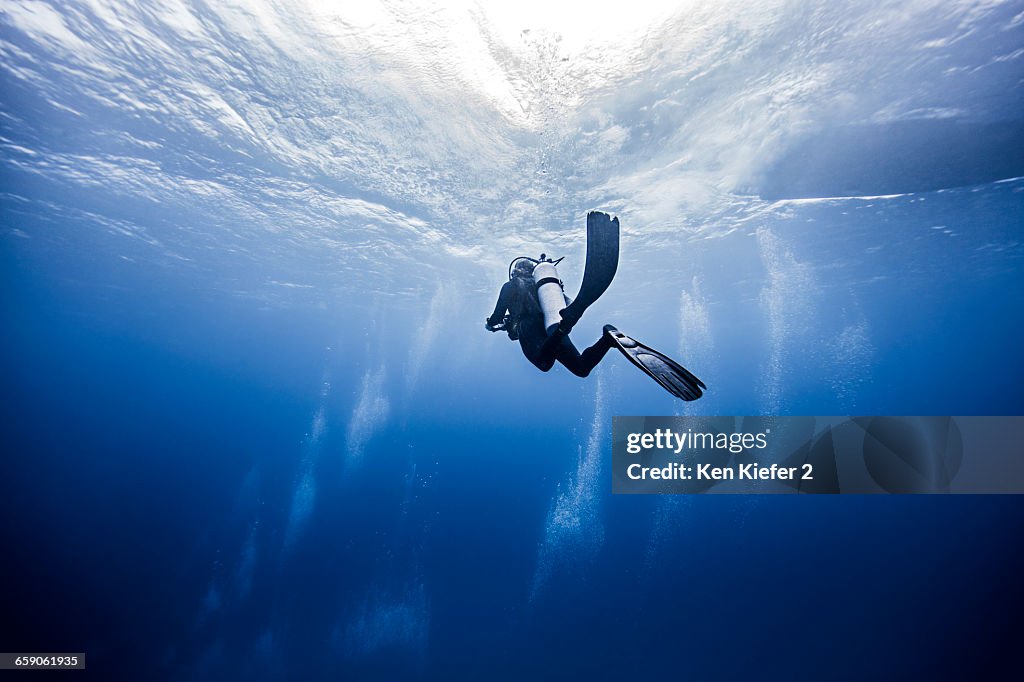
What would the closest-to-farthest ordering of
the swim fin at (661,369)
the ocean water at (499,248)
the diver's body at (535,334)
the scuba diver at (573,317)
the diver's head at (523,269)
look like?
the swim fin at (661,369), the scuba diver at (573,317), the diver's body at (535,334), the diver's head at (523,269), the ocean water at (499,248)

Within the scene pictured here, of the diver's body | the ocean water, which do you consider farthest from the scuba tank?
the ocean water

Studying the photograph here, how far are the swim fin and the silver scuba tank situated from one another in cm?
54

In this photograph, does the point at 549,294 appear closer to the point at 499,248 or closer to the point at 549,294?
the point at 549,294

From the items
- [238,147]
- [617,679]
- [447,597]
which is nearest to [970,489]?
[617,679]

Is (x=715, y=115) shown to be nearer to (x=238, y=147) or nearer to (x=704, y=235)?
(x=704, y=235)

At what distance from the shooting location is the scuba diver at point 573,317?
10.5ft

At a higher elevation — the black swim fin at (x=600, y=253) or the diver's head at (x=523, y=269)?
the diver's head at (x=523, y=269)

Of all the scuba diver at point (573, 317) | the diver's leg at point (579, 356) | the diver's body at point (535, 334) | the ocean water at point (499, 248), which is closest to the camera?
the scuba diver at point (573, 317)

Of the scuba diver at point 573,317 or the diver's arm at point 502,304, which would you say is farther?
the diver's arm at point 502,304

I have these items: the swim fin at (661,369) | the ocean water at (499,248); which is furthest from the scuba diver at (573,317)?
the ocean water at (499,248)

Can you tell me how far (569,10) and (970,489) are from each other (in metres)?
48.5

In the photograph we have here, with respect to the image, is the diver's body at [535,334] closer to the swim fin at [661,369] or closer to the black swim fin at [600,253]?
the swim fin at [661,369]

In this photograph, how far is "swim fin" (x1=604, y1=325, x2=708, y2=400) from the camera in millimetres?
3039

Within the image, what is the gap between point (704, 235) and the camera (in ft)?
59.4
